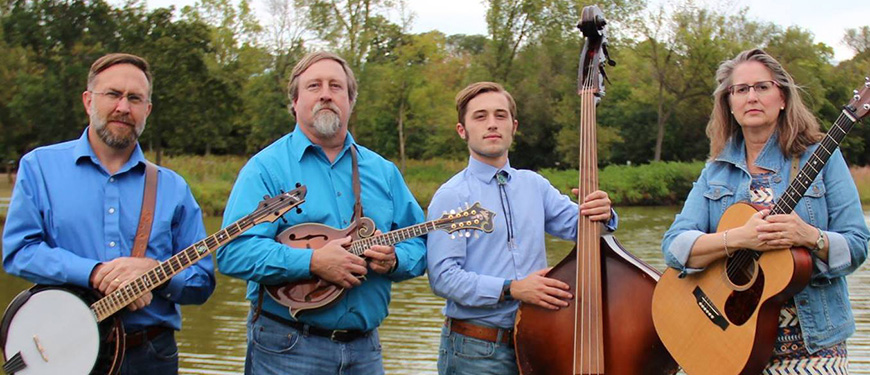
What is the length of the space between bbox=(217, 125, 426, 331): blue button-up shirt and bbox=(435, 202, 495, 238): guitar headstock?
222mm

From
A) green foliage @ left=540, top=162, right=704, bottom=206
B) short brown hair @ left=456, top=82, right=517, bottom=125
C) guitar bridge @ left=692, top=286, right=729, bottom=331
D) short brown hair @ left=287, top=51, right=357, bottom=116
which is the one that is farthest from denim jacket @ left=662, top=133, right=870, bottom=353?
green foliage @ left=540, top=162, right=704, bottom=206

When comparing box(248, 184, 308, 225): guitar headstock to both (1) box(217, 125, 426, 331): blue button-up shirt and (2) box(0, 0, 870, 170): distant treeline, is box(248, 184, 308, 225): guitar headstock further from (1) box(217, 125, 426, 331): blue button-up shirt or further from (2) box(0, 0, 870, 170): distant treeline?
(2) box(0, 0, 870, 170): distant treeline

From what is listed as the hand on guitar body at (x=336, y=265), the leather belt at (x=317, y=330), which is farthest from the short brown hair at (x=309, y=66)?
the leather belt at (x=317, y=330)

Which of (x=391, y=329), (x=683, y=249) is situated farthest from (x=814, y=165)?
(x=391, y=329)

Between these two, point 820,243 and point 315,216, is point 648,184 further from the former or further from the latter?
point 820,243

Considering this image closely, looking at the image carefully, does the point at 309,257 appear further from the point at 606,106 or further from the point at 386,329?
the point at 606,106

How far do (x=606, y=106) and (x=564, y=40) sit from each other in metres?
4.93

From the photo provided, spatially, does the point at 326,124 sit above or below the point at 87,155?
above

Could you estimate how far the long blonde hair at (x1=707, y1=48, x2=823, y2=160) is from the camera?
3.28m

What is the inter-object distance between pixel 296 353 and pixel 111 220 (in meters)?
1.02

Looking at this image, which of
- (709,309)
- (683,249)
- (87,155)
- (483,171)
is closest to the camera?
(709,309)

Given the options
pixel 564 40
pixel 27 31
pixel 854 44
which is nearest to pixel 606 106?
pixel 564 40

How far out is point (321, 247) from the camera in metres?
3.56

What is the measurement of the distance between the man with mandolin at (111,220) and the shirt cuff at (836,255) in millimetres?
2701
